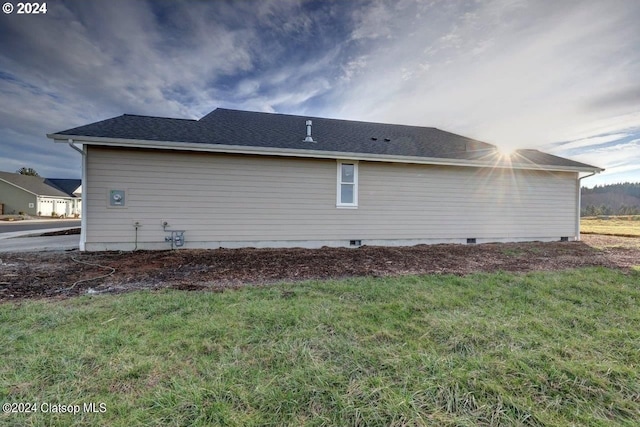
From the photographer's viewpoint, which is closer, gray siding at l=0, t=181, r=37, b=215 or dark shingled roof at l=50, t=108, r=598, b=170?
dark shingled roof at l=50, t=108, r=598, b=170

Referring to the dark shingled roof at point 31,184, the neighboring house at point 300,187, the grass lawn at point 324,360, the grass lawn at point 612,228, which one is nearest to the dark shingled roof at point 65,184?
the dark shingled roof at point 31,184

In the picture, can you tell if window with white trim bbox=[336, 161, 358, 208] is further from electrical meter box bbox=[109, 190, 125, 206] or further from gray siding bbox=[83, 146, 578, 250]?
electrical meter box bbox=[109, 190, 125, 206]

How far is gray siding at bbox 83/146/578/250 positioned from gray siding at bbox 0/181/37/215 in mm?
37115

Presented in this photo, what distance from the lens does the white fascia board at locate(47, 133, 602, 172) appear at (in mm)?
6422

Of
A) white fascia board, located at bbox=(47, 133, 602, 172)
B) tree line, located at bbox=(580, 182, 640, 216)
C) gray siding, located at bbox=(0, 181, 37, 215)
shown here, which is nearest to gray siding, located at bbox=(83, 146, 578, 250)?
white fascia board, located at bbox=(47, 133, 602, 172)

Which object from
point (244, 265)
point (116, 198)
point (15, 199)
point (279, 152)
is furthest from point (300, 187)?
point (15, 199)

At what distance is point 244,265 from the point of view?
5.76 m

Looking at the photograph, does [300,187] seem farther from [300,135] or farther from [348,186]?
[300,135]

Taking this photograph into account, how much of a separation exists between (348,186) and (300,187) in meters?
1.53

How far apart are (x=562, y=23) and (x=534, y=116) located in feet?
12.8

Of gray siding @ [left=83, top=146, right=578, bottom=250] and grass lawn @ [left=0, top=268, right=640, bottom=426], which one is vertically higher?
gray siding @ [left=83, top=146, right=578, bottom=250]

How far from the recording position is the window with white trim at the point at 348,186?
26.6 ft

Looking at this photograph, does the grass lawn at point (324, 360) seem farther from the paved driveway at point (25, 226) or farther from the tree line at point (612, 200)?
the tree line at point (612, 200)

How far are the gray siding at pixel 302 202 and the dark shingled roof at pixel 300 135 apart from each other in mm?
456
